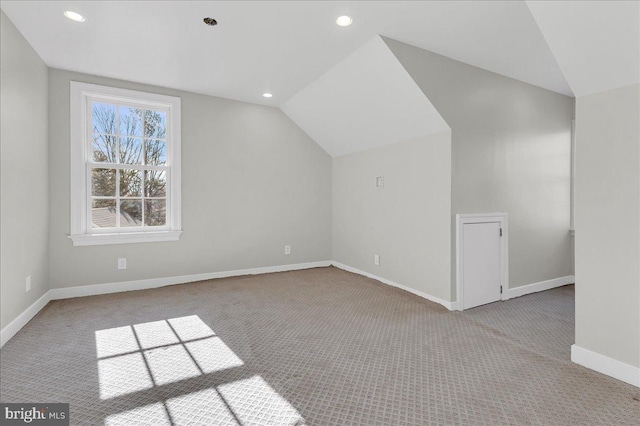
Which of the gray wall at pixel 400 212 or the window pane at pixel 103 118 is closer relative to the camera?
the gray wall at pixel 400 212

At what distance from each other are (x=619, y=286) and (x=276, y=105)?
4.27 meters

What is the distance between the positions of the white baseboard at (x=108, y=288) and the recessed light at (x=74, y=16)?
2.46m

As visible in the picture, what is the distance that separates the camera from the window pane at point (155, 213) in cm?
396

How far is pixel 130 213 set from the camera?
385 cm

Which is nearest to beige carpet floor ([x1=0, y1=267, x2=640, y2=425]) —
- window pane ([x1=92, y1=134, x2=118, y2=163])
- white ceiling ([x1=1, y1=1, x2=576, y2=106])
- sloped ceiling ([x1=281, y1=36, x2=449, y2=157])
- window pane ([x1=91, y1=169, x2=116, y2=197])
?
window pane ([x1=91, y1=169, x2=116, y2=197])

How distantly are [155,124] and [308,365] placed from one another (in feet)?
11.6

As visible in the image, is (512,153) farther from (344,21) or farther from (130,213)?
(130,213)

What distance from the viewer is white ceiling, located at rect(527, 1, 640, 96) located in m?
1.61

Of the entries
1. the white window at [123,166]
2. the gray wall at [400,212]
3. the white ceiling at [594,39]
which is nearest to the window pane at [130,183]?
the white window at [123,166]

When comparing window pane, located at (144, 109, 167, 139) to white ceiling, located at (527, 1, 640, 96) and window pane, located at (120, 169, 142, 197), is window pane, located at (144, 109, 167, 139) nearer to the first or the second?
window pane, located at (120, 169, 142, 197)

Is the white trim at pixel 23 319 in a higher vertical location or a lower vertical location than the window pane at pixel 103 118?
lower

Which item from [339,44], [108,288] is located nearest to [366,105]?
[339,44]

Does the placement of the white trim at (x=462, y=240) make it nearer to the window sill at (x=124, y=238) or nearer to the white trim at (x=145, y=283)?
the white trim at (x=145, y=283)

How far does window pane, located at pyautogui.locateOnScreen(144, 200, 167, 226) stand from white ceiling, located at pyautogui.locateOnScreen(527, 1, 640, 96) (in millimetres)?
4114
